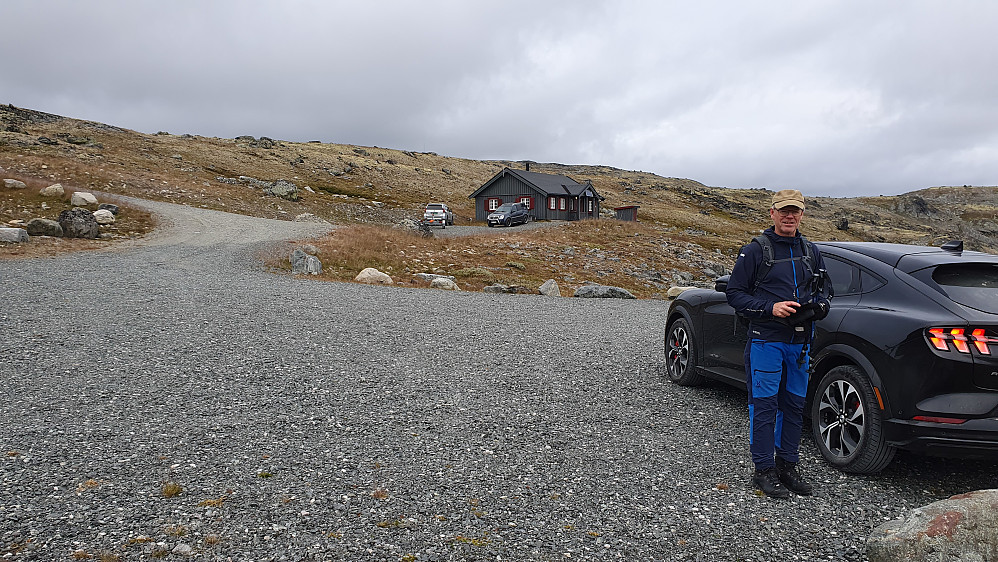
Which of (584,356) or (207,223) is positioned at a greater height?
(207,223)

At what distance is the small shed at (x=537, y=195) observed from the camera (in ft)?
188

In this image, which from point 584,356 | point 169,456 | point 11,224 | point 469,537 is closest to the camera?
point 469,537

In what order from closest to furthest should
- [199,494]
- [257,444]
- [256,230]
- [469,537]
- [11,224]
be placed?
[469,537] < [199,494] < [257,444] < [11,224] < [256,230]

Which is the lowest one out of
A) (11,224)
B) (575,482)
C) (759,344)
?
(575,482)

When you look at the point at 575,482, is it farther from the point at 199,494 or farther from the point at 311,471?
the point at 199,494

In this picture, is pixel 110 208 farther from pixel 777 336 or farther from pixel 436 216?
pixel 777 336

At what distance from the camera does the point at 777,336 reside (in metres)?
4.34

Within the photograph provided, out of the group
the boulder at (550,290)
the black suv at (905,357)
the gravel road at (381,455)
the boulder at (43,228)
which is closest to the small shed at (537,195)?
the boulder at (550,290)

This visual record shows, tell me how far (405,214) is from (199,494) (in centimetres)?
4542

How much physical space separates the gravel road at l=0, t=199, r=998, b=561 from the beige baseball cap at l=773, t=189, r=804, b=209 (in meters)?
2.25

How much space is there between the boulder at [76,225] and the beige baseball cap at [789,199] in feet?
81.0

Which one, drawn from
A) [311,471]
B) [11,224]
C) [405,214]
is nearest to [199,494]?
[311,471]

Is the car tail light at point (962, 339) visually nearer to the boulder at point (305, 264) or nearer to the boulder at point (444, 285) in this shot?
the boulder at point (444, 285)

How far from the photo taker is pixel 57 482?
4191mm
